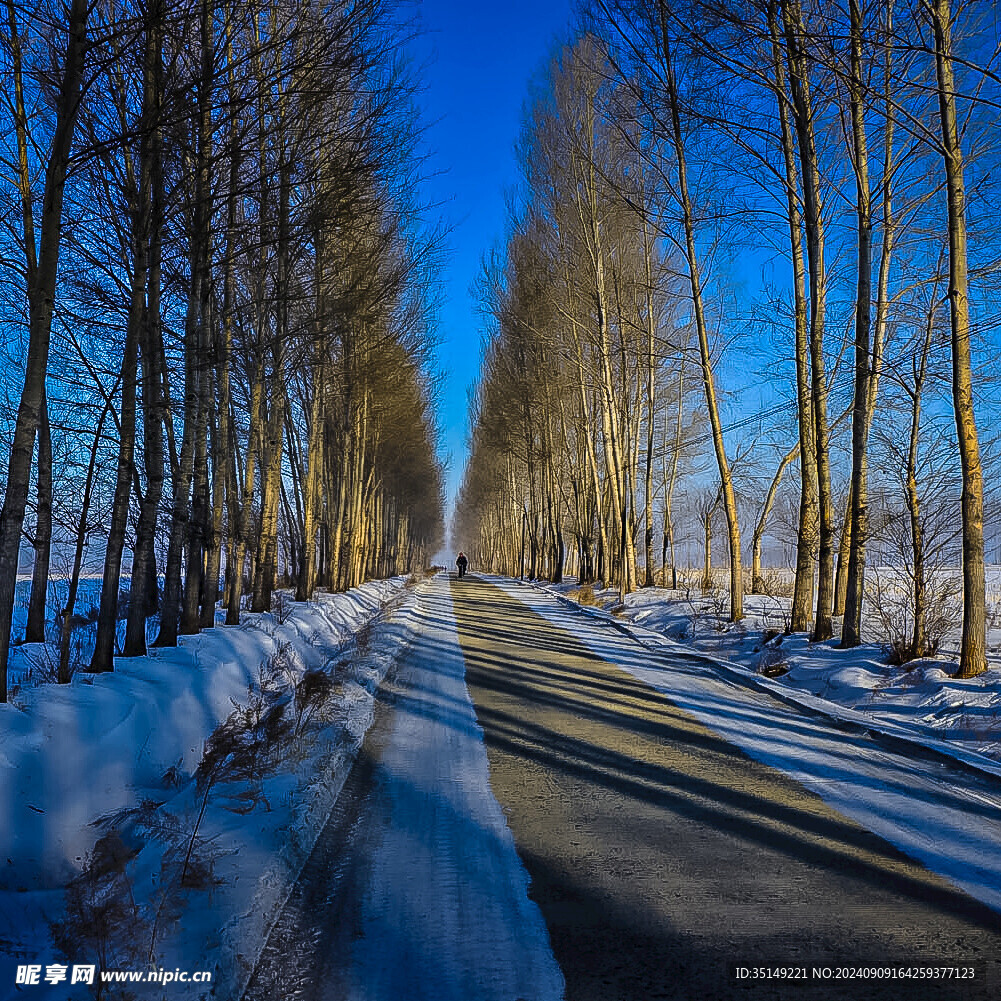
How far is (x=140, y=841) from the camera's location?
3.43m

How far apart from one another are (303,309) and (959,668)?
39.4ft

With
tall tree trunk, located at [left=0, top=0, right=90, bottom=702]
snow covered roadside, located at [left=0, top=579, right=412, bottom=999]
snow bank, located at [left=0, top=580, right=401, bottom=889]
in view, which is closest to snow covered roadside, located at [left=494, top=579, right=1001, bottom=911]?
snow covered roadside, located at [left=0, top=579, right=412, bottom=999]

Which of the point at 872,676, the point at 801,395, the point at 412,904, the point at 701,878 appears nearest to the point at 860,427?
the point at 801,395

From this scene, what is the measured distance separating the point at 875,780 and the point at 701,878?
2.08 meters

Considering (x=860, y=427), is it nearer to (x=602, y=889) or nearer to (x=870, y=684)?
(x=870, y=684)

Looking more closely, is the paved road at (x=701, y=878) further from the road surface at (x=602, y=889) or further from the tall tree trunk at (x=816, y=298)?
the tall tree trunk at (x=816, y=298)

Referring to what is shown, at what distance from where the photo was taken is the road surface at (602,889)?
7.86 ft

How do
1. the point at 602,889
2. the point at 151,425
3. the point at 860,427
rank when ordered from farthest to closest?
the point at 860,427
the point at 151,425
the point at 602,889

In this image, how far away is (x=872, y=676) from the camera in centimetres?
798

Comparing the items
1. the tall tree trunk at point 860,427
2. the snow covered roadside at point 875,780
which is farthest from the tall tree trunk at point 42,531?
the tall tree trunk at point 860,427

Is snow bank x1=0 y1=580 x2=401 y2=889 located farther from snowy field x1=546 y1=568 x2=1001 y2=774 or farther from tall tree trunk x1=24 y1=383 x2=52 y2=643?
snowy field x1=546 y1=568 x2=1001 y2=774

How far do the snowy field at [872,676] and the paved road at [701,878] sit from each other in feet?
6.93

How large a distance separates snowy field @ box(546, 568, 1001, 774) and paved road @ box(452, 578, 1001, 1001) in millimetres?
2112

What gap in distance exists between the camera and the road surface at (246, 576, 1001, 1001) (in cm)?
239
